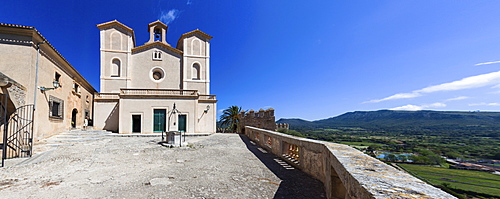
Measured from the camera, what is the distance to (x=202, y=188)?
3.90m

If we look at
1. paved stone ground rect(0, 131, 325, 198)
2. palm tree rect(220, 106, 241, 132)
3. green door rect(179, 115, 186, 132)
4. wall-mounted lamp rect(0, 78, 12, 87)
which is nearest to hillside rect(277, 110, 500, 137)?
palm tree rect(220, 106, 241, 132)

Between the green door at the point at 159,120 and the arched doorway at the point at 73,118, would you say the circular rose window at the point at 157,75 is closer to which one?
the green door at the point at 159,120

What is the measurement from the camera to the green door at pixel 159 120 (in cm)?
1697

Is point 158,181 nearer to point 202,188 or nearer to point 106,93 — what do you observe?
point 202,188

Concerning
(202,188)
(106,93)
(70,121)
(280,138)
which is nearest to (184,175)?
(202,188)

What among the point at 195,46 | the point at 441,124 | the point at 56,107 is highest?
the point at 195,46

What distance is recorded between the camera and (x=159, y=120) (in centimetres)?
1709

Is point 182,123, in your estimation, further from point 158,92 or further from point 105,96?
point 105,96

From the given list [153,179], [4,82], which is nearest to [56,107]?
[4,82]

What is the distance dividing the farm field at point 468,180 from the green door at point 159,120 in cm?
1921

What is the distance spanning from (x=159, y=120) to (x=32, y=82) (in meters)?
9.06

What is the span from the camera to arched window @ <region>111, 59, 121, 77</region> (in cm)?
1927

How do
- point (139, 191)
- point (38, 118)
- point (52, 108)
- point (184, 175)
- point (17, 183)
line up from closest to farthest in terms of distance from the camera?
point (139, 191) → point (17, 183) → point (184, 175) → point (38, 118) → point (52, 108)

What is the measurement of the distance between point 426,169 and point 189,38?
24892mm
